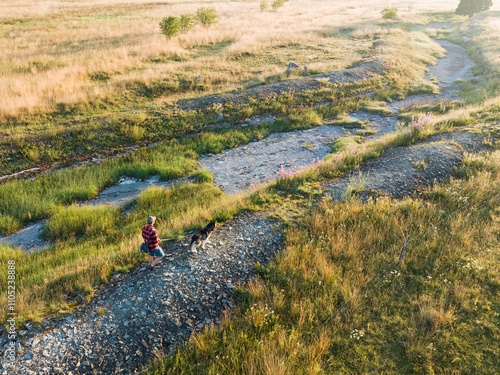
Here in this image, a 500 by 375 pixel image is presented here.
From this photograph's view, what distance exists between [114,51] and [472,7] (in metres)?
76.4

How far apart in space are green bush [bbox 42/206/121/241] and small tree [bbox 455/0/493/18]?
84.8 meters

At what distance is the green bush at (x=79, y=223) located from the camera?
824 cm

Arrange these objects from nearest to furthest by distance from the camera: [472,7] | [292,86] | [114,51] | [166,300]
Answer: [166,300], [292,86], [114,51], [472,7]

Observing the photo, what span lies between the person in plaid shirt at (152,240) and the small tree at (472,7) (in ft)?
279

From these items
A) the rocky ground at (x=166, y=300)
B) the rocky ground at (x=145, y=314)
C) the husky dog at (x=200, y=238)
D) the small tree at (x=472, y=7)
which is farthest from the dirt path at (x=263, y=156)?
the small tree at (x=472, y=7)

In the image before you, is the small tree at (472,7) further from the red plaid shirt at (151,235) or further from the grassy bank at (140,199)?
the red plaid shirt at (151,235)

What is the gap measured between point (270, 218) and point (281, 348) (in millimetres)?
3716

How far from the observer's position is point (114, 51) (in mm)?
25422

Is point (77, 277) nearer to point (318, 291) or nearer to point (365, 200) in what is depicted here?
point (318, 291)

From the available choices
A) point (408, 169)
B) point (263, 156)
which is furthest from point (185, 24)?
point (408, 169)

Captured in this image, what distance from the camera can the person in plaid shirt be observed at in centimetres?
574

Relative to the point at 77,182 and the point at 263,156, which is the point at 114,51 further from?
the point at 263,156

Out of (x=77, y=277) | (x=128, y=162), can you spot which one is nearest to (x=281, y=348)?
(x=77, y=277)

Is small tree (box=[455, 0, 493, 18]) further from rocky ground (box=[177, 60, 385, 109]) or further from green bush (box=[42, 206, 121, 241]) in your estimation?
green bush (box=[42, 206, 121, 241])
